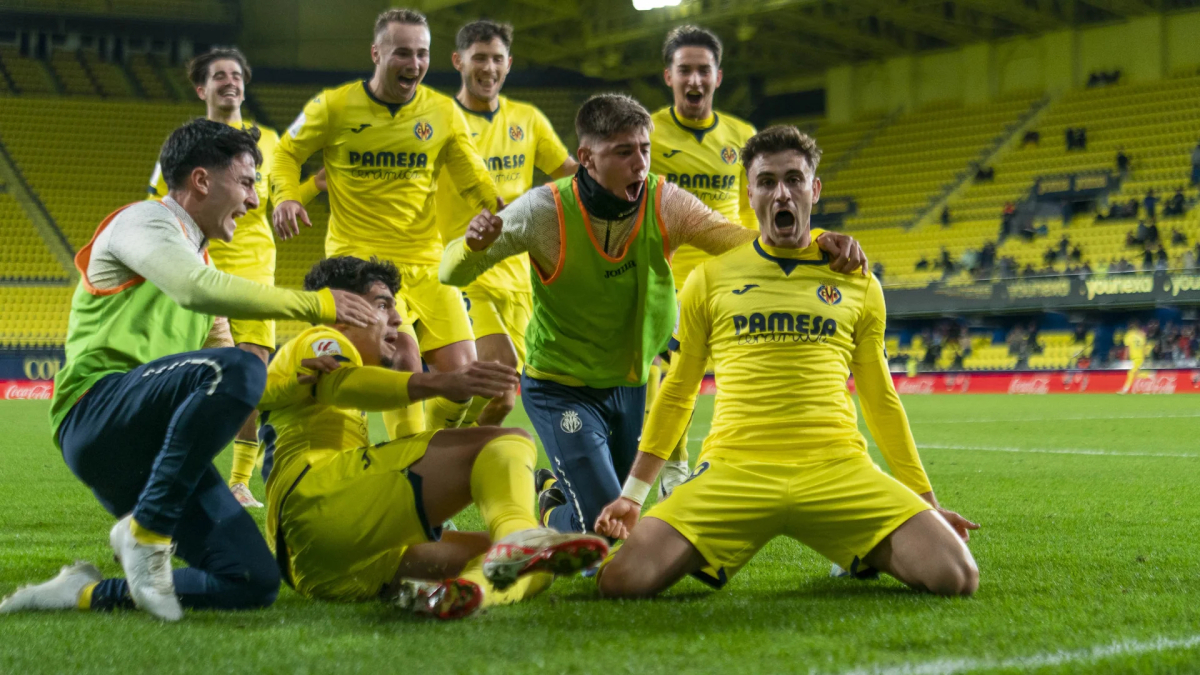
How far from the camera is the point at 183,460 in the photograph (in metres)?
3.46

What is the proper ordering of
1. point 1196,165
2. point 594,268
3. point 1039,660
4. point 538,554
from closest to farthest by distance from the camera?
point 1039,660 < point 538,554 < point 594,268 < point 1196,165

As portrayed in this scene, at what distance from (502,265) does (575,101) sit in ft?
95.0

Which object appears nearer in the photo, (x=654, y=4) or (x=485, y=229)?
(x=485, y=229)

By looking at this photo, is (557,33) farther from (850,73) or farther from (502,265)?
(502,265)

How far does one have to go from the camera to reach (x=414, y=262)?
6785 mm

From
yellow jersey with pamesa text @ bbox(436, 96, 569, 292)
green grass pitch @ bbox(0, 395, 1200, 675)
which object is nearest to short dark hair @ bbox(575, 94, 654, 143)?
green grass pitch @ bbox(0, 395, 1200, 675)

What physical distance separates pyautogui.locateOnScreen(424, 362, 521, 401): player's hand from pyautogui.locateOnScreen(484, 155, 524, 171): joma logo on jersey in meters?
4.23

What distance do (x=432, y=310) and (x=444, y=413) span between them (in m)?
1.02

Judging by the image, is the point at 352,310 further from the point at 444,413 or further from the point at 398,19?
the point at 398,19

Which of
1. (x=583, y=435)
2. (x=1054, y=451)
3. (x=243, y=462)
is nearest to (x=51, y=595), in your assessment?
(x=583, y=435)

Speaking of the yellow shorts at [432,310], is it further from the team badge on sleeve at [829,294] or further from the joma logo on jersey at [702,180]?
the team badge on sleeve at [829,294]

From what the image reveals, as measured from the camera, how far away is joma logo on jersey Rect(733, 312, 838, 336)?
162 inches

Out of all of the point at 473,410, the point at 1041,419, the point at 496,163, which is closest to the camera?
the point at 473,410

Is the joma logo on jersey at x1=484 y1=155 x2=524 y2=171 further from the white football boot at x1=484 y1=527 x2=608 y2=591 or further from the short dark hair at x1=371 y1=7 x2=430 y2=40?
the white football boot at x1=484 y1=527 x2=608 y2=591
